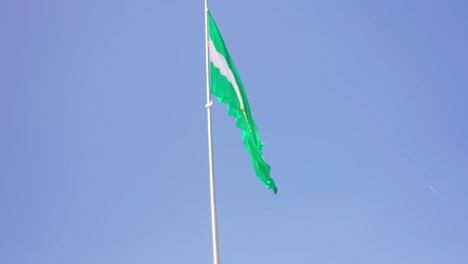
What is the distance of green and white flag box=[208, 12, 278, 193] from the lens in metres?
17.1

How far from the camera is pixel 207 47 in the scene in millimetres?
16984

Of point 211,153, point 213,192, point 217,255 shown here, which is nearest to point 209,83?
point 211,153

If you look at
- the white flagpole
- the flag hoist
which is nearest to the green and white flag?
the flag hoist

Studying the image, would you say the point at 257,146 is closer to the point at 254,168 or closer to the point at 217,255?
the point at 254,168

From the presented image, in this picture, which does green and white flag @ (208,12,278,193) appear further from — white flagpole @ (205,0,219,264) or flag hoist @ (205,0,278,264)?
white flagpole @ (205,0,219,264)

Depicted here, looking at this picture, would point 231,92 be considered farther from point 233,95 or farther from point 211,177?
point 211,177

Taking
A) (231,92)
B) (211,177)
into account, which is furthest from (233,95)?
(211,177)

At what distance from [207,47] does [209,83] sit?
60.8 inches

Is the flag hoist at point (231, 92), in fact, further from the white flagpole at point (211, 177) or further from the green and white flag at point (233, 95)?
the white flagpole at point (211, 177)

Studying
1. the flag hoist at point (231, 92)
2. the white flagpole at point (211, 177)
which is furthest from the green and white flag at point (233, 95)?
the white flagpole at point (211, 177)

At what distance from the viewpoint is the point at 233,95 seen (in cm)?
1759

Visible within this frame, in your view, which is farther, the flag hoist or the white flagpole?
the flag hoist

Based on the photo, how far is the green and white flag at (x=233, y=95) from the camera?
1715cm

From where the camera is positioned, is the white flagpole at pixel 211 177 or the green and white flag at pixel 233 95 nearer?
the white flagpole at pixel 211 177
